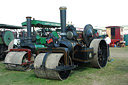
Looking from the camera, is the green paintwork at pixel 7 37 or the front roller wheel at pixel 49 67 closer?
the front roller wheel at pixel 49 67

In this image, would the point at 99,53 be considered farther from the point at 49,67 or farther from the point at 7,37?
the point at 7,37

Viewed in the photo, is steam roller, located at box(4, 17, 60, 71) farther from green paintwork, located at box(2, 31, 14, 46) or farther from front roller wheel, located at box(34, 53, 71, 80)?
green paintwork, located at box(2, 31, 14, 46)

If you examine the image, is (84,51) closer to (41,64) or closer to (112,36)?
(41,64)

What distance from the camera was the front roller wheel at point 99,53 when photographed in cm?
557

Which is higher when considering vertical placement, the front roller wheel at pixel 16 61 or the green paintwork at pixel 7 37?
the green paintwork at pixel 7 37

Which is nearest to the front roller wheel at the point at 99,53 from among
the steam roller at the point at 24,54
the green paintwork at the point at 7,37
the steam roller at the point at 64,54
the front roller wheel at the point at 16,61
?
the steam roller at the point at 64,54

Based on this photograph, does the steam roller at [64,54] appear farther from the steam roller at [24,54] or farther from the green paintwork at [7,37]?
the green paintwork at [7,37]

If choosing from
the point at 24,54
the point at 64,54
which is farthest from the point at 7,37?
the point at 64,54

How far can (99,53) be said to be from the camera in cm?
598

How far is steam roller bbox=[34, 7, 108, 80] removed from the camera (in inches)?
160

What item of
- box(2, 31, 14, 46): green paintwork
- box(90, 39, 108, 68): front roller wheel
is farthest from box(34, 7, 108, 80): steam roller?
box(2, 31, 14, 46): green paintwork

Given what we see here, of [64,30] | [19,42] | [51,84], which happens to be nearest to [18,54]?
[19,42]

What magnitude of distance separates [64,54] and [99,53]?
2162mm

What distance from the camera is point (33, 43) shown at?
6391 mm
